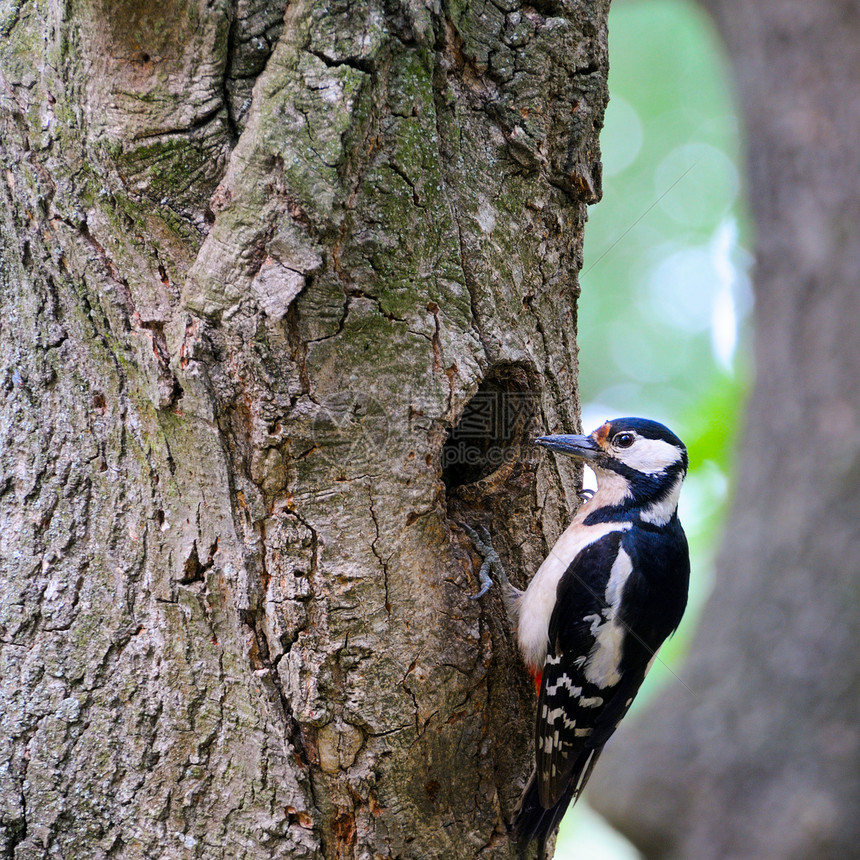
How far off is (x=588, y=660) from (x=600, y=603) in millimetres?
181

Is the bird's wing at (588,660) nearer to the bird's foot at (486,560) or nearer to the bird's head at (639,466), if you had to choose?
the bird's head at (639,466)

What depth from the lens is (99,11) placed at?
1669mm

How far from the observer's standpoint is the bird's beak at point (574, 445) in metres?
2.23

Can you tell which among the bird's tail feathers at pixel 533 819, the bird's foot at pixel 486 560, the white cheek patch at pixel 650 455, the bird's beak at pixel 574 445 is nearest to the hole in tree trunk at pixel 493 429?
Result: the bird's beak at pixel 574 445

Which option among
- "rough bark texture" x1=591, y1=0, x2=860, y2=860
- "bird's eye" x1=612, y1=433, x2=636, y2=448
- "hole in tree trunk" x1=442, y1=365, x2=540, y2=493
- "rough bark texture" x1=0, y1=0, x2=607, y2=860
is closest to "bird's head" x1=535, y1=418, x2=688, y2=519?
"bird's eye" x1=612, y1=433, x2=636, y2=448

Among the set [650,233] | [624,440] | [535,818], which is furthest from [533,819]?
[650,233]

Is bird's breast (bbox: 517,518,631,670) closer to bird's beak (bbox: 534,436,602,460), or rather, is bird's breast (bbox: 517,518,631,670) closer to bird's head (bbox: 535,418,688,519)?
bird's beak (bbox: 534,436,602,460)

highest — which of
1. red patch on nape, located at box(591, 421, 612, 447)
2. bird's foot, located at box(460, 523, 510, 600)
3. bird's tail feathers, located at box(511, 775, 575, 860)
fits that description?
red patch on nape, located at box(591, 421, 612, 447)

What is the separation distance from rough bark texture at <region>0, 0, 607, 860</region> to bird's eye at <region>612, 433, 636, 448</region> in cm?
100

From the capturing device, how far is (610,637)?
2.54 metres

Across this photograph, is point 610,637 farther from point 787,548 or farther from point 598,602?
point 787,548

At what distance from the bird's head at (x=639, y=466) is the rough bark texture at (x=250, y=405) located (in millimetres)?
980

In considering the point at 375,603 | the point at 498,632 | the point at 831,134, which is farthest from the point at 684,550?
the point at 831,134

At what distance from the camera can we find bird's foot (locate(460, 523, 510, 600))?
6.63 ft
